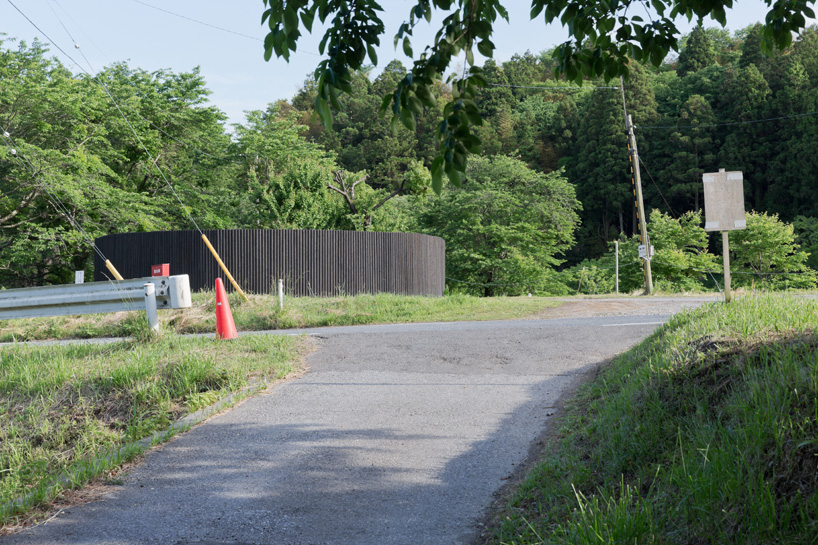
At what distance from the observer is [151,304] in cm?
850

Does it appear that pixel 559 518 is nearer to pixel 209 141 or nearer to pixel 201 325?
pixel 201 325

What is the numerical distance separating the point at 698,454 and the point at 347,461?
2432 millimetres

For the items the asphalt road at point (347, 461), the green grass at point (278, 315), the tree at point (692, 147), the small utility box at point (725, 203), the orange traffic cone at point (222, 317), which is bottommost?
the asphalt road at point (347, 461)

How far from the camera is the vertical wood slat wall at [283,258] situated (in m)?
19.0

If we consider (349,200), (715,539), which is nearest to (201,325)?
(715,539)

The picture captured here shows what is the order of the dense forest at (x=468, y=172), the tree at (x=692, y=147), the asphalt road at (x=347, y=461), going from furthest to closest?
the tree at (x=692, y=147) < the dense forest at (x=468, y=172) < the asphalt road at (x=347, y=461)

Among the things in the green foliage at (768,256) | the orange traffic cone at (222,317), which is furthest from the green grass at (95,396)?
the green foliage at (768,256)

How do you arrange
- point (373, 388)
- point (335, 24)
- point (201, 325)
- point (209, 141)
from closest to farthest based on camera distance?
point (335, 24), point (373, 388), point (201, 325), point (209, 141)

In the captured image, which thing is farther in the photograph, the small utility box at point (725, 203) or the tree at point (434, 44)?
the small utility box at point (725, 203)

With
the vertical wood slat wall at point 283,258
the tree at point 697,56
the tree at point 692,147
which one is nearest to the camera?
the vertical wood slat wall at point 283,258

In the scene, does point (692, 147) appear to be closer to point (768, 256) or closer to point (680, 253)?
point (768, 256)

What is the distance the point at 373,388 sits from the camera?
23.3 ft

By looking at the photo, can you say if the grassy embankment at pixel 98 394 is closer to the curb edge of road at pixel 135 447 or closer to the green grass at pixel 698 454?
the curb edge of road at pixel 135 447

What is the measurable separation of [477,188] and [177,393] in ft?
108
